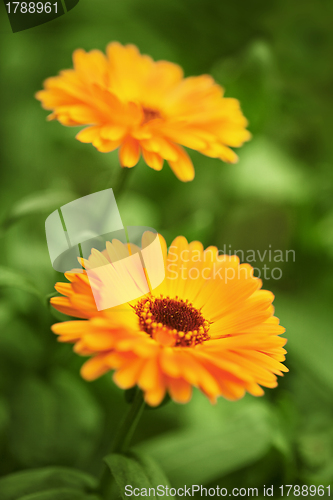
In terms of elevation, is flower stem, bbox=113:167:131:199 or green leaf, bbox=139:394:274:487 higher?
flower stem, bbox=113:167:131:199

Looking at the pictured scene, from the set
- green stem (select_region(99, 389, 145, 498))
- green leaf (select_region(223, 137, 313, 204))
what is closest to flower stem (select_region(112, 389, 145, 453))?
green stem (select_region(99, 389, 145, 498))

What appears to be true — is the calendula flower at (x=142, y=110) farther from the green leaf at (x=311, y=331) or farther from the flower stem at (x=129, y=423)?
the green leaf at (x=311, y=331)

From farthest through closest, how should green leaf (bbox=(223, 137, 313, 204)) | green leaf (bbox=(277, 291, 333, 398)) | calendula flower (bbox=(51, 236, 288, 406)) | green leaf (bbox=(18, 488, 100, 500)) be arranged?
green leaf (bbox=(223, 137, 313, 204))
green leaf (bbox=(277, 291, 333, 398))
green leaf (bbox=(18, 488, 100, 500))
calendula flower (bbox=(51, 236, 288, 406))

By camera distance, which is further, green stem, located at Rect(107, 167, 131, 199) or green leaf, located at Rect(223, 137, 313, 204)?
green leaf, located at Rect(223, 137, 313, 204)

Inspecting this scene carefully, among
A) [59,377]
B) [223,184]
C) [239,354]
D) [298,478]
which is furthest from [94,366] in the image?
[223,184]

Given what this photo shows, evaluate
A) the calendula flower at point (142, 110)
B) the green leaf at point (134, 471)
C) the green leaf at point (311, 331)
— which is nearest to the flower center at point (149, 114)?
the calendula flower at point (142, 110)

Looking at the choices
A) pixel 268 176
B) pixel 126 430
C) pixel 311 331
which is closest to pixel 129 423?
pixel 126 430
